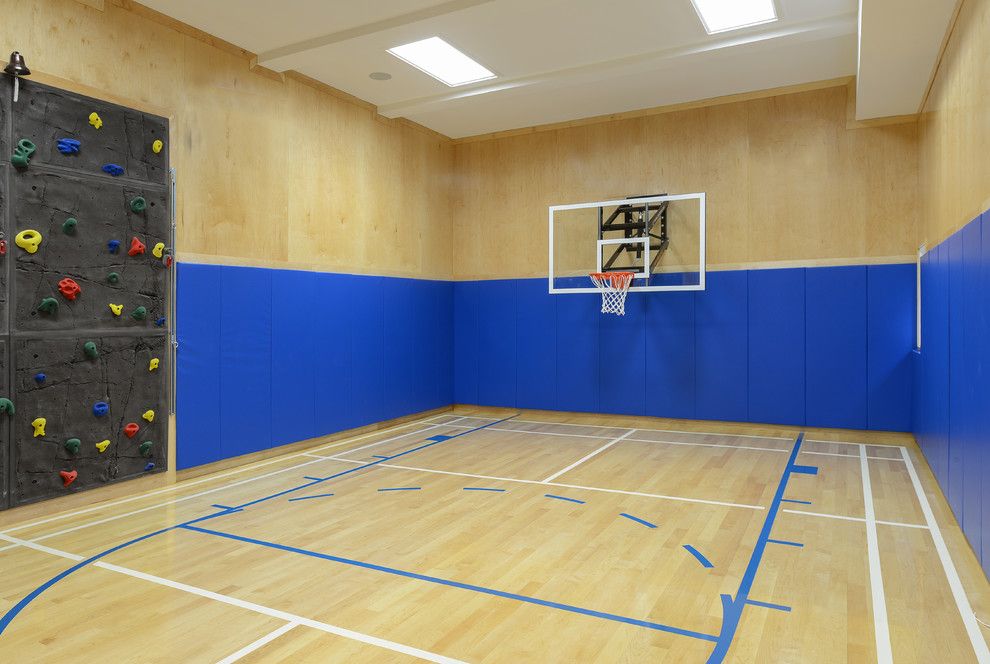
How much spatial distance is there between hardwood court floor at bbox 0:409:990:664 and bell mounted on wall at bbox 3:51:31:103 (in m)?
2.87

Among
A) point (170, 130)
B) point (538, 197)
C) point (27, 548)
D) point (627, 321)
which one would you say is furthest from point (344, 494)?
point (538, 197)

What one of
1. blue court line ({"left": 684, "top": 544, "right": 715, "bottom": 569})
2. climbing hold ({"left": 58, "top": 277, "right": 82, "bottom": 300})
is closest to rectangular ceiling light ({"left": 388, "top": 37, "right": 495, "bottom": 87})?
climbing hold ({"left": 58, "top": 277, "right": 82, "bottom": 300})

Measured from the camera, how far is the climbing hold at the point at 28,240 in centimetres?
434

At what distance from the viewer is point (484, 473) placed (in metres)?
5.66

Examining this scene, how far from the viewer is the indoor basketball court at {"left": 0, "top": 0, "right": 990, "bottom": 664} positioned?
319cm

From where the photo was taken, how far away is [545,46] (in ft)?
20.1

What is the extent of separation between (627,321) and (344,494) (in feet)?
14.6

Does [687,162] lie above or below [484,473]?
above

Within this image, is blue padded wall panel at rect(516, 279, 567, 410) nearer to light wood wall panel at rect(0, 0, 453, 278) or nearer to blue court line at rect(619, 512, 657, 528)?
light wood wall panel at rect(0, 0, 453, 278)

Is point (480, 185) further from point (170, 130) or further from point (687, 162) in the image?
point (170, 130)

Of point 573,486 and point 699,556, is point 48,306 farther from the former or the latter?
point 699,556

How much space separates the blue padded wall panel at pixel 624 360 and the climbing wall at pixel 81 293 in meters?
5.02

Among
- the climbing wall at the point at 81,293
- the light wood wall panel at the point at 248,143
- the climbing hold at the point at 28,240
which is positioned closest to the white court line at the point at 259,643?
the climbing wall at the point at 81,293

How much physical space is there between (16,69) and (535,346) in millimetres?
6091
